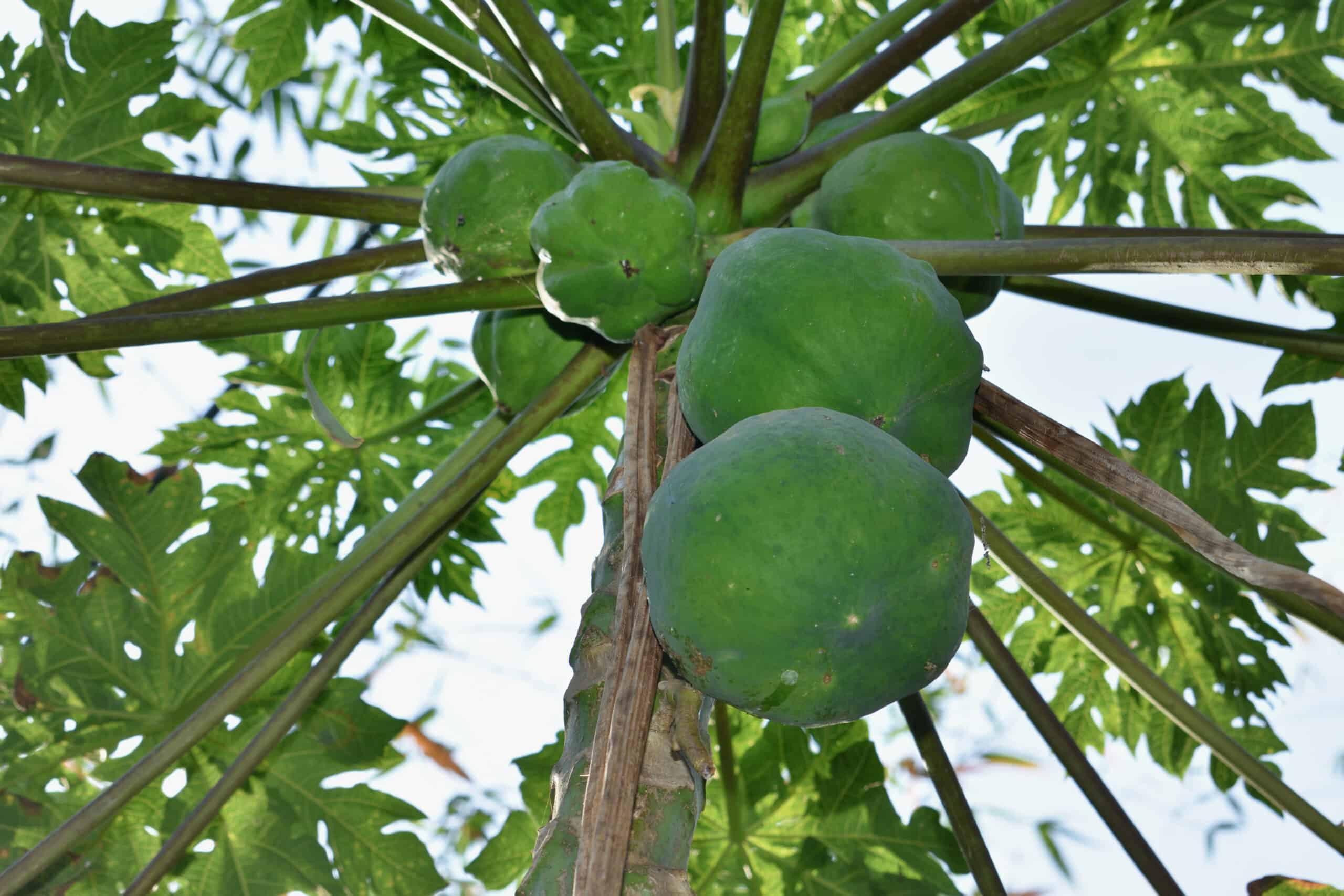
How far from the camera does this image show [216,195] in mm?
1978

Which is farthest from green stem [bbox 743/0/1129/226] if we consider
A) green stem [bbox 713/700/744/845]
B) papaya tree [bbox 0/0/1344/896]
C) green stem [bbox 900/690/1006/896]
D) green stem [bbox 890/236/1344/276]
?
green stem [bbox 713/700/744/845]

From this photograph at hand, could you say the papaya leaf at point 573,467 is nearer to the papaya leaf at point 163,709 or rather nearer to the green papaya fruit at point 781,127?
the papaya leaf at point 163,709

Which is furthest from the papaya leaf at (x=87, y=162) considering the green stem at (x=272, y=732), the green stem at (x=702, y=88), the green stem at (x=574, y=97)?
the green stem at (x=702, y=88)

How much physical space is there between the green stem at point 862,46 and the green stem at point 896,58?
0.19ft

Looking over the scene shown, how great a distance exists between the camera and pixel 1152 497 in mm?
1147

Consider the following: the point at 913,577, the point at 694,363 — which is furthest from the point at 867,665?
the point at 694,363

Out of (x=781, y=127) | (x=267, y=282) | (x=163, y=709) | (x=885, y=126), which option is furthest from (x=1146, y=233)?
(x=163, y=709)

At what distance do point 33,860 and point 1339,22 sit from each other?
9.75ft

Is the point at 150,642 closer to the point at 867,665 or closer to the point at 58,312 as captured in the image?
the point at 58,312

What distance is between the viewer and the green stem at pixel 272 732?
1.86 metres

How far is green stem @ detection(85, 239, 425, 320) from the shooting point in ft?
6.62

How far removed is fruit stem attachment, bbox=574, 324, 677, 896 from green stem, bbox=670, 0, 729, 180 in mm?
755

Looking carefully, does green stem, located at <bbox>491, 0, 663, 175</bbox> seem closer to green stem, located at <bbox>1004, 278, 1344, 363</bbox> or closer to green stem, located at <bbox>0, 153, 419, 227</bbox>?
green stem, located at <bbox>0, 153, 419, 227</bbox>

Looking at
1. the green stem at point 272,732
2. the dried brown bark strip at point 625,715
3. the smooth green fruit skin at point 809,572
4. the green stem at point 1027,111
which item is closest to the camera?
the dried brown bark strip at point 625,715
